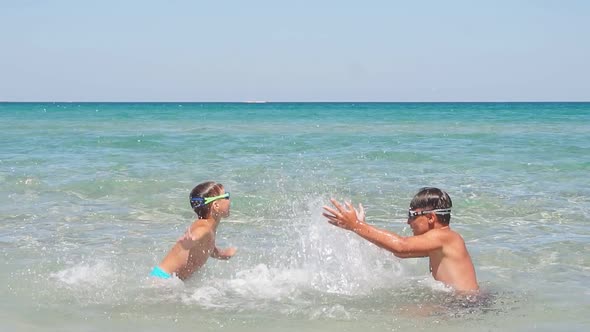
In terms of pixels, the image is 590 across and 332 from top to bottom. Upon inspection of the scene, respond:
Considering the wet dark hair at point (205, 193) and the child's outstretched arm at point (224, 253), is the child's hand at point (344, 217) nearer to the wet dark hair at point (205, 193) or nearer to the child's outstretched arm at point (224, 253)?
the wet dark hair at point (205, 193)

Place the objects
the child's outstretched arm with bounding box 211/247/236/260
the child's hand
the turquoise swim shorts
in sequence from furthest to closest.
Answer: the child's outstretched arm with bounding box 211/247/236/260
the turquoise swim shorts
the child's hand

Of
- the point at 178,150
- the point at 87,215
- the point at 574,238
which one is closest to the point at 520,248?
the point at 574,238

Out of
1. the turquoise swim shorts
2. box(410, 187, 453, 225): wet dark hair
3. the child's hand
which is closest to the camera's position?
the child's hand

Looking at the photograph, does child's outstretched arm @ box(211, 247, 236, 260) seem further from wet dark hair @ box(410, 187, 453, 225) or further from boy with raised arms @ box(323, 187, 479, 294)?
wet dark hair @ box(410, 187, 453, 225)

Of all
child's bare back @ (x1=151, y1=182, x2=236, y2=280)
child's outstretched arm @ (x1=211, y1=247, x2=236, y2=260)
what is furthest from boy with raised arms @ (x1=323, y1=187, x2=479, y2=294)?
child's outstretched arm @ (x1=211, y1=247, x2=236, y2=260)

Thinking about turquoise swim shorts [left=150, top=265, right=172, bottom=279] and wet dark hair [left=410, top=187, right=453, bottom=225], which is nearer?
wet dark hair [left=410, top=187, right=453, bottom=225]

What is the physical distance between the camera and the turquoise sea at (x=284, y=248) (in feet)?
16.8

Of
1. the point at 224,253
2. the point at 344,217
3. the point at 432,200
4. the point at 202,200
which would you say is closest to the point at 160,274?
the point at 224,253

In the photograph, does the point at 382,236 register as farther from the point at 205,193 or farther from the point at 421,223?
the point at 205,193

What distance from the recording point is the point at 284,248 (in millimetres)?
7613

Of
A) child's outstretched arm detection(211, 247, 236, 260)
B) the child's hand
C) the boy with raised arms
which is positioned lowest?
child's outstretched arm detection(211, 247, 236, 260)

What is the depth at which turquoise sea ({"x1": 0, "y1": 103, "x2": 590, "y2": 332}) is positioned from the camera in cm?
511

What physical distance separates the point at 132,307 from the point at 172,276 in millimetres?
628

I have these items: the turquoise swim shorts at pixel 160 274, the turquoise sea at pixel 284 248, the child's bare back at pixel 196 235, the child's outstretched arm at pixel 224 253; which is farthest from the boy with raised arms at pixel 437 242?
the turquoise swim shorts at pixel 160 274
